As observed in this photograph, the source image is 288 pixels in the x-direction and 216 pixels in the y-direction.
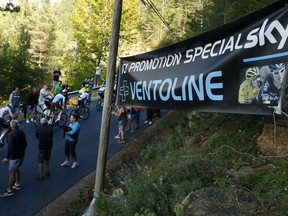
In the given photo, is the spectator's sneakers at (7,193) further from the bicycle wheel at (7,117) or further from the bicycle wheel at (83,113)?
the bicycle wheel at (83,113)

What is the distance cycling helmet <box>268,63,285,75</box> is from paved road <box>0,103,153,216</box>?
6756 mm

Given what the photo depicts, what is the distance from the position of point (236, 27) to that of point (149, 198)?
3256mm

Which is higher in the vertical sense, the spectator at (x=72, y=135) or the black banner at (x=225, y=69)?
the black banner at (x=225, y=69)

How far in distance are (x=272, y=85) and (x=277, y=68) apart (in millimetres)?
212

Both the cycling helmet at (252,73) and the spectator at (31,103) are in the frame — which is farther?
the spectator at (31,103)

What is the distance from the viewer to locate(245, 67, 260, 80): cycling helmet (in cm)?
399

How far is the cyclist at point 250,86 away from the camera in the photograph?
3981mm

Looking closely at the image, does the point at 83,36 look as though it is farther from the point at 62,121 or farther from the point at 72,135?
the point at 72,135

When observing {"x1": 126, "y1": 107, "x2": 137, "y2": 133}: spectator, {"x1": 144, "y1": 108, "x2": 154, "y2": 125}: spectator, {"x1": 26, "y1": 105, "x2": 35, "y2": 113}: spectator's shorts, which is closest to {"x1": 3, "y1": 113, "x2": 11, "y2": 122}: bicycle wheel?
{"x1": 26, "y1": 105, "x2": 35, "y2": 113}: spectator's shorts

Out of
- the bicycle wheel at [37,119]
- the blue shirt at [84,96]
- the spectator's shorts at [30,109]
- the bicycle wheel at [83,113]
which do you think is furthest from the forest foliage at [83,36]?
the bicycle wheel at [37,119]

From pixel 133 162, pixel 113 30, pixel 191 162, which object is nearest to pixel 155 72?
pixel 113 30

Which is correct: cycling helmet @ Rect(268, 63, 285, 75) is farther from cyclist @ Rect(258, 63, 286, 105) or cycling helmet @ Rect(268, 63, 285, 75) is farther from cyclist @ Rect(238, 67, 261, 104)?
cyclist @ Rect(238, 67, 261, 104)

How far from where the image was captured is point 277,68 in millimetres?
3734

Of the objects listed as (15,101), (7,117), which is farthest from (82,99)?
(7,117)
